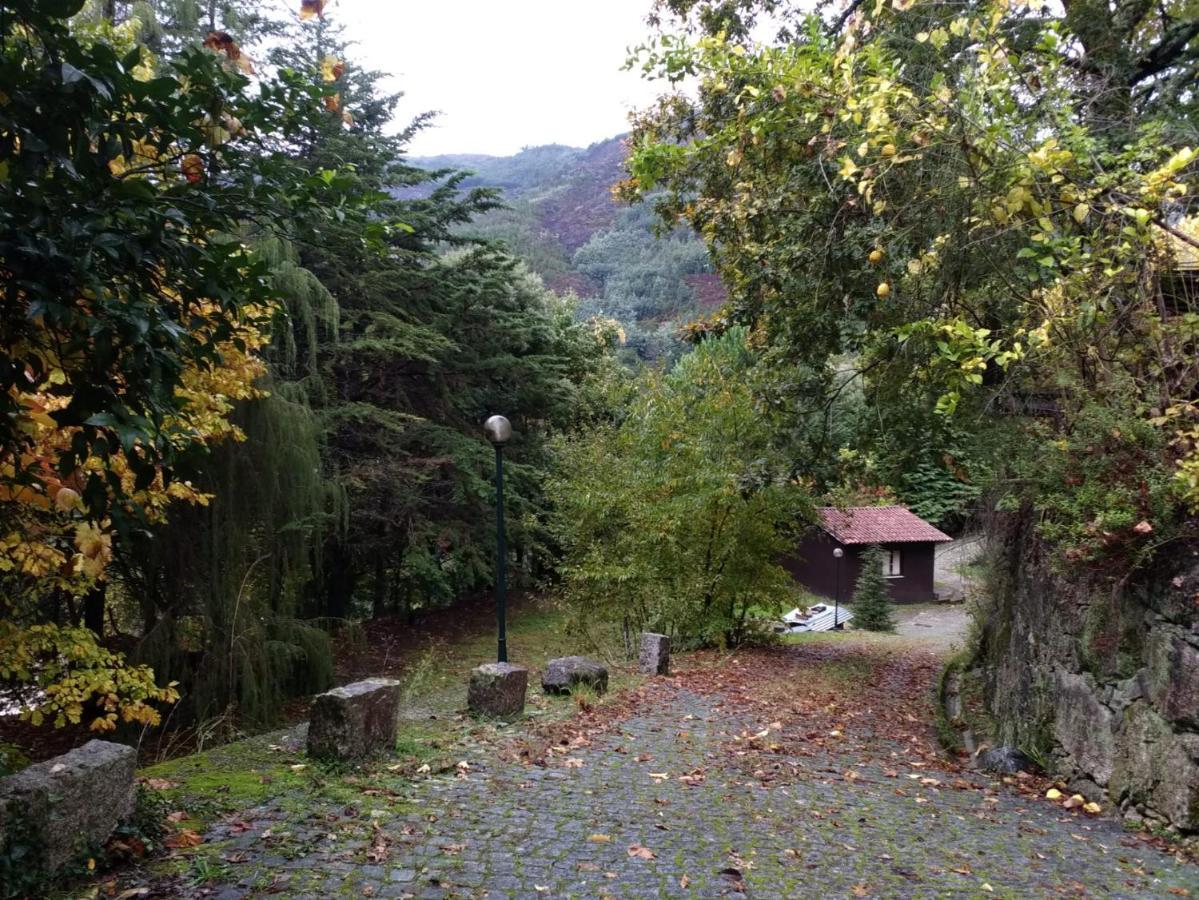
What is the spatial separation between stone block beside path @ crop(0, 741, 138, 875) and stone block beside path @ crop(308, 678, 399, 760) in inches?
70.0

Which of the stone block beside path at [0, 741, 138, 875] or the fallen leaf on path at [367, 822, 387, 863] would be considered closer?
the stone block beside path at [0, 741, 138, 875]

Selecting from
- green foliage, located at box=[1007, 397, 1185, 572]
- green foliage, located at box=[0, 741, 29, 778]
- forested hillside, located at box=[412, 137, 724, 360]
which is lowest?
green foliage, located at box=[0, 741, 29, 778]

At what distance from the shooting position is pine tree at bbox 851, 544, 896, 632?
87.0 ft

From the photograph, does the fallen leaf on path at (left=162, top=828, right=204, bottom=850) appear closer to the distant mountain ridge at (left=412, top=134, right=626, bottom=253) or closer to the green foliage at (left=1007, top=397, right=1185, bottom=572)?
the green foliage at (left=1007, top=397, right=1185, bottom=572)

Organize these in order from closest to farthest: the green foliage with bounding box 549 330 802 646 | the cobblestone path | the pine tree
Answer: the cobblestone path
the green foliage with bounding box 549 330 802 646
the pine tree

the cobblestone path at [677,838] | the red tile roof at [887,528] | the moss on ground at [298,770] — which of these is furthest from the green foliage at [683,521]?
the red tile roof at [887,528]

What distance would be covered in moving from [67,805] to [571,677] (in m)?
6.25

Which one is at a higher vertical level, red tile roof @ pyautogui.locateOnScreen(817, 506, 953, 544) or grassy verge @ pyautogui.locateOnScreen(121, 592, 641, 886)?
red tile roof @ pyautogui.locateOnScreen(817, 506, 953, 544)

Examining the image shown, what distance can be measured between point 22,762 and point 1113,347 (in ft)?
27.8

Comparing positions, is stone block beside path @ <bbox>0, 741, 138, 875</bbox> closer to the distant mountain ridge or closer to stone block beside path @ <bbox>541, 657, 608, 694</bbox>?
stone block beside path @ <bbox>541, 657, 608, 694</bbox>

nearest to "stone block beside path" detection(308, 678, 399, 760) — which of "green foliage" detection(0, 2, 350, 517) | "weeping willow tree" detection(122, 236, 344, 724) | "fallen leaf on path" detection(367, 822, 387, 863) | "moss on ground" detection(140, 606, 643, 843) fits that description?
"moss on ground" detection(140, 606, 643, 843)

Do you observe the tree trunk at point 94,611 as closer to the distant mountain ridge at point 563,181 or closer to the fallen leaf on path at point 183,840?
the fallen leaf on path at point 183,840

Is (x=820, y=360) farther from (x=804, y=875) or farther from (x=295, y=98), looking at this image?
(x=295, y=98)

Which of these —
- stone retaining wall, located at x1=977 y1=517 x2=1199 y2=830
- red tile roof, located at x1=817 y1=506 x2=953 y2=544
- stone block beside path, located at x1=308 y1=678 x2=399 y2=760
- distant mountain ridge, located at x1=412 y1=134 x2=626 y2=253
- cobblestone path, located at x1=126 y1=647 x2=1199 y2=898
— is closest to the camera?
cobblestone path, located at x1=126 y1=647 x2=1199 y2=898
